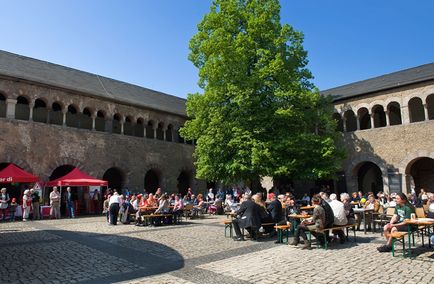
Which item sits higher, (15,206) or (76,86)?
(76,86)

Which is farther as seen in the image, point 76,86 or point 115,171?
point 115,171

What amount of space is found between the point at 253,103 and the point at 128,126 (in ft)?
35.9

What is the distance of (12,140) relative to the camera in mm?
18125

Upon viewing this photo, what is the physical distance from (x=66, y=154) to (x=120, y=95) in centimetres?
655

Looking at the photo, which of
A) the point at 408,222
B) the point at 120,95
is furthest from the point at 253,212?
the point at 120,95

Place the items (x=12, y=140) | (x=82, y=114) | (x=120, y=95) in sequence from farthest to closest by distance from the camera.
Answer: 1. (x=120, y=95)
2. (x=82, y=114)
3. (x=12, y=140)

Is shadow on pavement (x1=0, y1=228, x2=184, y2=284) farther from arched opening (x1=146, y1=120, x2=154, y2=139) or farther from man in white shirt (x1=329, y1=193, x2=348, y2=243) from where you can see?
arched opening (x1=146, y1=120, x2=154, y2=139)

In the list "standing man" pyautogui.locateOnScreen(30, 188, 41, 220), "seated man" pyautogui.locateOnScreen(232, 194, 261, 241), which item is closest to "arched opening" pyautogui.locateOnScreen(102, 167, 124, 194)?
"standing man" pyautogui.locateOnScreen(30, 188, 41, 220)

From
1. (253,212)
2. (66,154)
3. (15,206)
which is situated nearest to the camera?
(253,212)

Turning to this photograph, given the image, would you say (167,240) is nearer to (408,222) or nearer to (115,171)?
(408,222)

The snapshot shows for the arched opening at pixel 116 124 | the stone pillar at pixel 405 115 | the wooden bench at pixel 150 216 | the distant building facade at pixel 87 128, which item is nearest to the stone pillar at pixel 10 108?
the distant building facade at pixel 87 128

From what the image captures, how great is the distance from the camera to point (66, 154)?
2036 cm

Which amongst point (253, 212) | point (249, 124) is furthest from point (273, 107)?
point (253, 212)

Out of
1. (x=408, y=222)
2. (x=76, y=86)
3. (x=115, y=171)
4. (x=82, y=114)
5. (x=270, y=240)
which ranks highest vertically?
(x=76, y=86)
